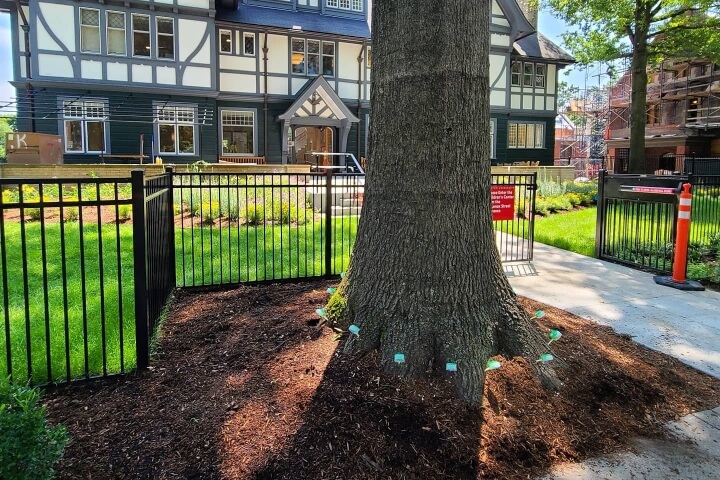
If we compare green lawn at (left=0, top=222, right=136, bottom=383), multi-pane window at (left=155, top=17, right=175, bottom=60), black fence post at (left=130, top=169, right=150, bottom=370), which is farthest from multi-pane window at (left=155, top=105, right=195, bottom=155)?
black fence post at (left=130, top=169, right=150, bottom=370)

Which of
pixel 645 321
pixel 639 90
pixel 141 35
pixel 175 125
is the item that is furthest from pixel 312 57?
pixel 645 321

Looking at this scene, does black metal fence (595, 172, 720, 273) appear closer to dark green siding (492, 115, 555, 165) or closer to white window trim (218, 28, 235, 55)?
white window trim (218, 28, 235, 55)

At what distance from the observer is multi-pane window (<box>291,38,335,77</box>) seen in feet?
Result: 78.0

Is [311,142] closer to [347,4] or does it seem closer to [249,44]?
[249,44]

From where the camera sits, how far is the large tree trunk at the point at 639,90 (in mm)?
18859

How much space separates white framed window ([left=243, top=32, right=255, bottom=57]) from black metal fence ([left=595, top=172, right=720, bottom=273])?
1809cm

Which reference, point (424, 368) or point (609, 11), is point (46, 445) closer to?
point (424, 368)

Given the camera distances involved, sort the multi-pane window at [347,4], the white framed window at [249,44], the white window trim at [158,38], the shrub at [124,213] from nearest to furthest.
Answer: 1. the shrub at [124,213]
2. the white window trim at [158,38]
3. the white framed window at [249,44]
4. the multi-pane window at [347,4]

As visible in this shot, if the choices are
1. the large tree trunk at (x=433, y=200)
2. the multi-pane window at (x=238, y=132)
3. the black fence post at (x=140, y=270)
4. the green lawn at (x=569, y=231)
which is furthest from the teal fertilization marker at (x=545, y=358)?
the multi-pane window at (x=238, y=132)

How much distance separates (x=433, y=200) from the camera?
3518 mm

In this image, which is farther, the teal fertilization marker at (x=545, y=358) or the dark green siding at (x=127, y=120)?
the dark green siding at (x=127, y=120)

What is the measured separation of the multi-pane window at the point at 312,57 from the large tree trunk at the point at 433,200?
2129 cm

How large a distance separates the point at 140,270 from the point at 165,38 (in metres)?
20.1

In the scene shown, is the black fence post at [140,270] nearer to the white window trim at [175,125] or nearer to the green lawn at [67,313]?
the green lawn at [67,313]
